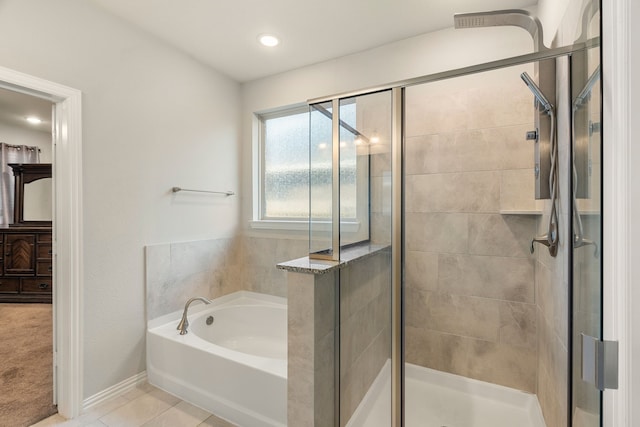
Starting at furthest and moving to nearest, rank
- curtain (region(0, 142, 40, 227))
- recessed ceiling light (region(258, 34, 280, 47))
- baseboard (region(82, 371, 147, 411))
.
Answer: curtain (region(0, 142, 40, 227)) < recessed ceiling light (region(258, 34, 280, 47)) < baseboard (region(82, 371, 147, 411))

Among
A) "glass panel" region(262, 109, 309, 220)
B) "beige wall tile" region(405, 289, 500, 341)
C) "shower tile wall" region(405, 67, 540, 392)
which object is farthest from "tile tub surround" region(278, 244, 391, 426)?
"glass panel" region(262, 109, 309, 220)

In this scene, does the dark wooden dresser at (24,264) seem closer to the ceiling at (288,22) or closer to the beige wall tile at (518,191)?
the ceiling at (288,22)

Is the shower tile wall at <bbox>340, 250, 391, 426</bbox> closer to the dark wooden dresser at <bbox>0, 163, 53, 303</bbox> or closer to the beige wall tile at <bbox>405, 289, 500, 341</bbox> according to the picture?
the beige wall tile at <bbox>405, 289, 500, 341</bbox>

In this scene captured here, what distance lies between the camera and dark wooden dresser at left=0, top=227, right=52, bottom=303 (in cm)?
377

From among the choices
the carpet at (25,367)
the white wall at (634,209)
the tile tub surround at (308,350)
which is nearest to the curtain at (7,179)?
the carpet at (25,367)

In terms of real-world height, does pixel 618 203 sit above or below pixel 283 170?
below

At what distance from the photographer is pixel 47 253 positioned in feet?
12.4

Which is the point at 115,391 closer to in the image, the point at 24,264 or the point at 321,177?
the point at 321,177

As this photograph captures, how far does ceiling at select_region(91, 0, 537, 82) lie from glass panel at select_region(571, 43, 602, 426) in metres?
1.32

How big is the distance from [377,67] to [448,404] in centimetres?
241

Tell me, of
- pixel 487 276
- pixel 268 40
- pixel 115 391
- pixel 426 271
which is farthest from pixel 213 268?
pixel 487 276

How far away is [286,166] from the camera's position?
2.89 meters

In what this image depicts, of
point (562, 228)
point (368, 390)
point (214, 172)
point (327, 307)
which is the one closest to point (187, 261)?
point (214, 172)

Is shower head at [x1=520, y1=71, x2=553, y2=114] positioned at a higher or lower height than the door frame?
higher
